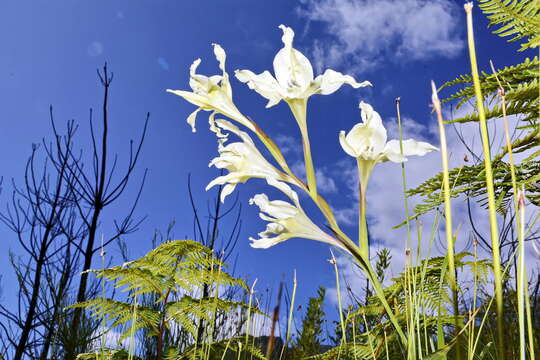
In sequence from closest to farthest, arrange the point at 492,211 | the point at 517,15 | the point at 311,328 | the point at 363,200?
1. the point at 492,211
2. the point at 363,200
3. the point at 517,15
4. the point at 311,328

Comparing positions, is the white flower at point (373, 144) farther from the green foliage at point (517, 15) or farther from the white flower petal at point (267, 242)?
the green foliage at point (517, 15)

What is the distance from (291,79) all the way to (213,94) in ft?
0.47

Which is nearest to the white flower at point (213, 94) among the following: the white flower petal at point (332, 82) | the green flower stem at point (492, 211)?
the white flower petal at point (332, 82)

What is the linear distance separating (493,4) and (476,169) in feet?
1.90

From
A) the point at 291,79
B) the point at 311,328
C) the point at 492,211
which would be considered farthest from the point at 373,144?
the point at 311,328

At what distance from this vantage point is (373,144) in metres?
0.72

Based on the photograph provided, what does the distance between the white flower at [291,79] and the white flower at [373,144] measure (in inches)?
2.6

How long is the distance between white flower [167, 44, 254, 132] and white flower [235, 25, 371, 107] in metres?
0.04

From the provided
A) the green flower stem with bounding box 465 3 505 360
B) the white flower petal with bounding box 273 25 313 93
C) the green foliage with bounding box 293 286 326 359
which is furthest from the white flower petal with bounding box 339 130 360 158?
the green foliage with bounding box 293 286 326 359

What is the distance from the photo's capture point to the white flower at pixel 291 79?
2.42ft

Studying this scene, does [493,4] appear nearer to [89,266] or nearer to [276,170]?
[276,170]

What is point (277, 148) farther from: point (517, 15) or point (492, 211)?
point (517, 15)

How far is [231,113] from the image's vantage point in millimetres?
791

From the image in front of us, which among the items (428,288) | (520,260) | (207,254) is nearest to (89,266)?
(207,254)
